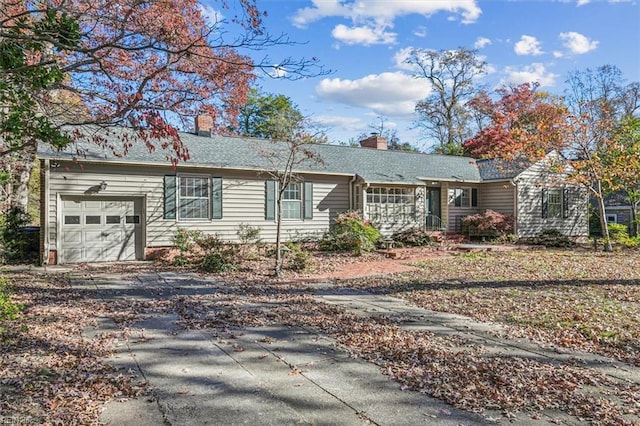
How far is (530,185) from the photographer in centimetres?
2050

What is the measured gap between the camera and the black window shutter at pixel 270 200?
15195mm

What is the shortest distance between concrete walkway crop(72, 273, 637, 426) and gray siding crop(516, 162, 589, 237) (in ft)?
51.1

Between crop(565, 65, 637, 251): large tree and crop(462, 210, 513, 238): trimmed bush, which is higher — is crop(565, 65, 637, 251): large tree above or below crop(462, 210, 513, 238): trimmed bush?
above

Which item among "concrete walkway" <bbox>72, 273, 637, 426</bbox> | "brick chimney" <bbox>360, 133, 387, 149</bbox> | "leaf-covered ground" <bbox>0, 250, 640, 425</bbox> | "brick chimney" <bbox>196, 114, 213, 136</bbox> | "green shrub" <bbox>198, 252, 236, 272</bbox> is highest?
"brick chimney" <bbox>360, 133, 387, 149</bbox>

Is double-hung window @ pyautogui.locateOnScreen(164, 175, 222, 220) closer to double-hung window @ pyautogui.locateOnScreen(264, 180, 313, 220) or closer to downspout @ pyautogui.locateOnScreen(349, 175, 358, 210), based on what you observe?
double-hung window @ pyautogui.locateOnScreen(264, 180, 313, 220)

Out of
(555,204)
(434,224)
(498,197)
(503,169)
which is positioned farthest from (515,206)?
(434,224)

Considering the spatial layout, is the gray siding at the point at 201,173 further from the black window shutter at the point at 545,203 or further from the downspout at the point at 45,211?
the black window shutter at the point at 545,203

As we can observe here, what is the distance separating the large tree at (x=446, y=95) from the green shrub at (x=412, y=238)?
56.2 ft

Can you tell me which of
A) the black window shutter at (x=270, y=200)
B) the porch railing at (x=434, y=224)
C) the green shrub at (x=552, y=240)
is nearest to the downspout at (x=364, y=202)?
the black window shutter at (x=270, y=200)

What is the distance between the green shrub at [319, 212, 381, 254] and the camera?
14820 mm

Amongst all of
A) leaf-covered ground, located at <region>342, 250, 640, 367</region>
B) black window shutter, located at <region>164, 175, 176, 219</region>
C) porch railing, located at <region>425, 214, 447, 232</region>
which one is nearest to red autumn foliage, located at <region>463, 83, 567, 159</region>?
porch railing, located at <region>425, 214, 447, 232</region>

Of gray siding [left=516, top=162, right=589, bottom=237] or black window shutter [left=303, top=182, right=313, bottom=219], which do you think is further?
gray siding [left=516, top=162, right=589, bottom=237]

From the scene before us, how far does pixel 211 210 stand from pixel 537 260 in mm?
10406

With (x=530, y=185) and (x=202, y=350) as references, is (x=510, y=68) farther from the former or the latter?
(x=202, y=350)
